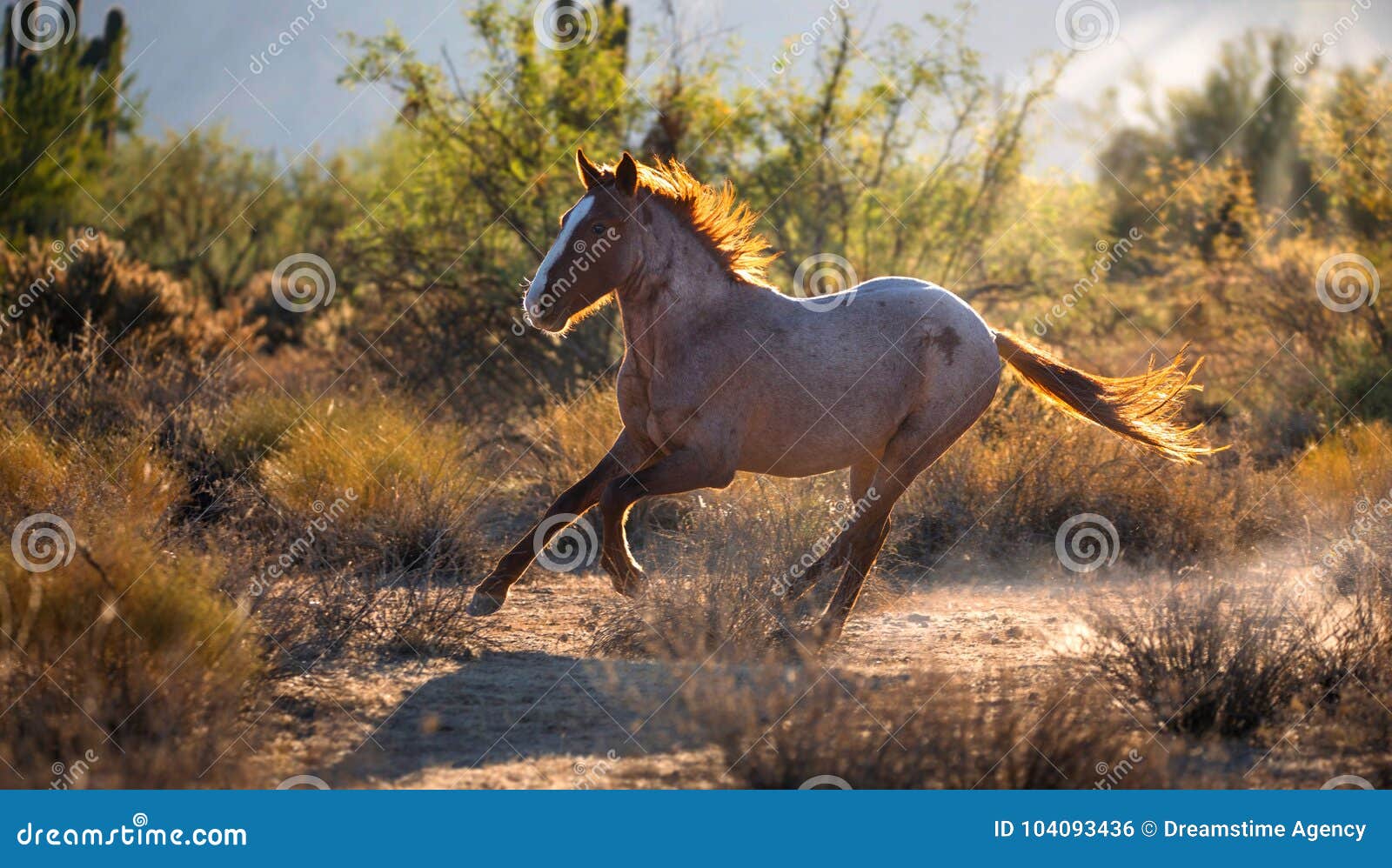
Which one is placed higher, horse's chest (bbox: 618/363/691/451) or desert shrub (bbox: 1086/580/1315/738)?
desert shrub (bbox: 1086/580/1315/738)

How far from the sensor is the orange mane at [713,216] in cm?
702

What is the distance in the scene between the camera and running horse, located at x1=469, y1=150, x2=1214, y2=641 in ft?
22.0

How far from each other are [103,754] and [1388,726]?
15.7ft

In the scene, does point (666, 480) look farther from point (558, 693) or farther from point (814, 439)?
point (558, 693)

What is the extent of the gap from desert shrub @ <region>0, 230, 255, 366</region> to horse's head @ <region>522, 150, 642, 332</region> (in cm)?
738

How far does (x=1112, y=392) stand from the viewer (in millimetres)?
7965

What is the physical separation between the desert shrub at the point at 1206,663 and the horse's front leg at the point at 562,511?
2407 millimetres

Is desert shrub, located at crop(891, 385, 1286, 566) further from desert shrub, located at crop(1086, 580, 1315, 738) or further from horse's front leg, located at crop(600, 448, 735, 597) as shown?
desert shrub, located at crop(1086, 580, 1315, 738)

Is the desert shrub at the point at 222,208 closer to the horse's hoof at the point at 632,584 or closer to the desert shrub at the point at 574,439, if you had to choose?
the desert shrub at the point at 574,439

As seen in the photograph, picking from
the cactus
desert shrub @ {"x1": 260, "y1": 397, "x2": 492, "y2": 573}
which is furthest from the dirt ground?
Result: the cactus

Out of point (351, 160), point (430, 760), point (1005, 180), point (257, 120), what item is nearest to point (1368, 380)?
point (1005, 180)

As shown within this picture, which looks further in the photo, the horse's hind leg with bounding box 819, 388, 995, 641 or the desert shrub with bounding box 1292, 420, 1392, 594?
the horse's hind leg with bounding box 819, 388, 995, 641

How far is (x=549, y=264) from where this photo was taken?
647cm

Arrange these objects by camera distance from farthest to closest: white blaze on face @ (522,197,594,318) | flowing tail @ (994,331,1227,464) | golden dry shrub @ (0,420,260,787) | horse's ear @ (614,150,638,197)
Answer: flowing tail @ (994,331,1227,464) < horse's ear @ (614,150,638,197) < white blaze on face @ (522,197,594,318) < golden dry shrub @ (0,420,260,787)
